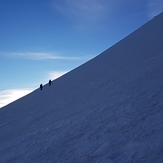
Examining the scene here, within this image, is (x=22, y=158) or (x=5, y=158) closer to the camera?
(x=22, y=158)

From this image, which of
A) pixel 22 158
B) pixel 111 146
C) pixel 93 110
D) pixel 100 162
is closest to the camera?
pixel 100 162

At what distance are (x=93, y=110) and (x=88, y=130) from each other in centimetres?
232

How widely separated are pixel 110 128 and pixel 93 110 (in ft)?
9.54

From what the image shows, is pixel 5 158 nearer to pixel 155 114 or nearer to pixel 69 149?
pixel 69 149

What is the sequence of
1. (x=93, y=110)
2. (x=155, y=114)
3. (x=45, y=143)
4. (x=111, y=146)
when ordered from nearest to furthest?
(x=111, y=146) < (x=155, y=114) < (x=45, y=143) < (x=93, y=110)

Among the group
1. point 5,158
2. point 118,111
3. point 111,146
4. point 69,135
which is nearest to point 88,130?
point 69,135

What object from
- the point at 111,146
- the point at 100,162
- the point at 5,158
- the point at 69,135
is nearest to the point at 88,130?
the point at 69,135

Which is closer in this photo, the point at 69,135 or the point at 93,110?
the point at 69,135

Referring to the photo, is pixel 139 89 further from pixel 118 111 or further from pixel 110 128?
pixel 110 128

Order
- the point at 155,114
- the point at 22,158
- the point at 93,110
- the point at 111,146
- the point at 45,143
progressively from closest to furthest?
1. the point at 111,146
2. the point at 155,114
3. the point at 22,158
4. the point at 45,143
5. the point at 93,110

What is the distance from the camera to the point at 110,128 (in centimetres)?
680

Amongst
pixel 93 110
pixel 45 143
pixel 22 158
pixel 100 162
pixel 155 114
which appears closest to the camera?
pixel 100 162

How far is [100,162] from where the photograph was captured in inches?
201

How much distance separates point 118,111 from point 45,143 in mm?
2643
